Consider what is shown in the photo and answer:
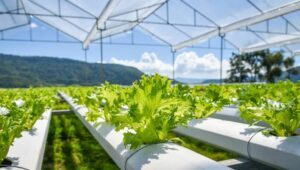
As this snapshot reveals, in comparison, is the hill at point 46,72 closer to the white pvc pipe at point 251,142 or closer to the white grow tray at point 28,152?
the white pvc pipe at point 251,142

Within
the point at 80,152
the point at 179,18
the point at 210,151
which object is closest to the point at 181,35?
the point at 179,18

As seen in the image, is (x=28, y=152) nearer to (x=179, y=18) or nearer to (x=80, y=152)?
(x=80, y=152)

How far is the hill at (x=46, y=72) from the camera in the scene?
39.3 metres

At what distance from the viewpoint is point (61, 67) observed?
46.1 metres

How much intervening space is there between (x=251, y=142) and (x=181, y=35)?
12584 millimetres

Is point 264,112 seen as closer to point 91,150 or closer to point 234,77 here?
point 91,150

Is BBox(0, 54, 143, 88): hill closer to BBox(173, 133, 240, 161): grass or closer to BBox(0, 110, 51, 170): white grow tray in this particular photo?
BBox(173, 133, 240, 161): grass

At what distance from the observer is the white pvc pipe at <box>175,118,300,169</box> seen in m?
2.03

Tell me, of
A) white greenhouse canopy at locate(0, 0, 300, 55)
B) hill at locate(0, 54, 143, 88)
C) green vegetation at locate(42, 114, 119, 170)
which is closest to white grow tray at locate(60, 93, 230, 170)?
green vegetation at locate(42, 114, 119, 170)

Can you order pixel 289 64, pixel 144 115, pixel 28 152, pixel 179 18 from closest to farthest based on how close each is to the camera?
pixel 28 152
pixel 144 115
pixel 179 18
pixel 289 64

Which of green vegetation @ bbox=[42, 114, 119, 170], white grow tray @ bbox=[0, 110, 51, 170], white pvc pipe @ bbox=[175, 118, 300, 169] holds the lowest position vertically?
green vegetation @ bbox=[42, 114, 119, 170]

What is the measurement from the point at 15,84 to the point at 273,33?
3191 cm

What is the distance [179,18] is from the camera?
12.3 meters

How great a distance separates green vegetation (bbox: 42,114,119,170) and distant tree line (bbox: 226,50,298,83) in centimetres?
1797
